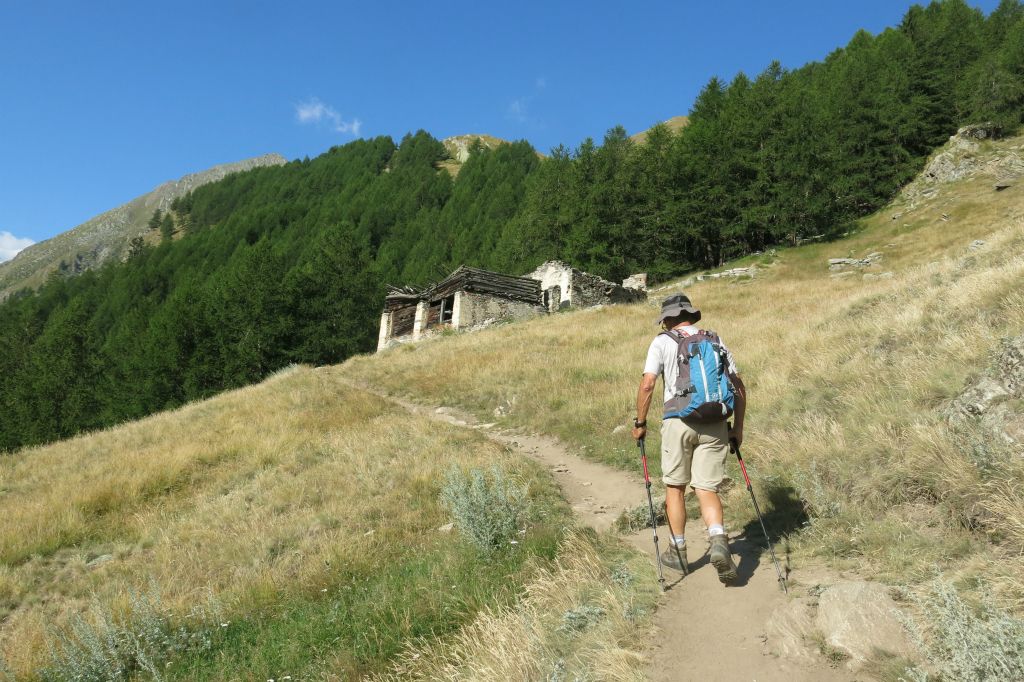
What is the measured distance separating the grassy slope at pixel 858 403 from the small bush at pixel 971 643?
562 millimetres

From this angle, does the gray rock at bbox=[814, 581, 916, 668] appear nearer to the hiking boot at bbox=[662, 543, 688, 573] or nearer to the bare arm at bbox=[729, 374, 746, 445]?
the hiking boot at bbox=[662, 543, 688, 573]

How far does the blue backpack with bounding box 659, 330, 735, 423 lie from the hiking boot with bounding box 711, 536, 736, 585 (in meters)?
0.98

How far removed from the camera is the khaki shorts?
435cm

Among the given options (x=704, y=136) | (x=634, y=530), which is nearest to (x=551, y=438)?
(x=634, y=530)

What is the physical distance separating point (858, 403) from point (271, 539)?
7714mm

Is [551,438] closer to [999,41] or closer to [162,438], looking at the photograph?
[162,438]

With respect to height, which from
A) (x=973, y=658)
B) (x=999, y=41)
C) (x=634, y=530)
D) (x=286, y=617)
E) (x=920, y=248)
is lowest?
(x=286, y=617)

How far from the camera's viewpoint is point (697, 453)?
439 centimetres

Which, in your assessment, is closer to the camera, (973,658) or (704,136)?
(973,658)

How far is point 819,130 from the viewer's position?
40.3m

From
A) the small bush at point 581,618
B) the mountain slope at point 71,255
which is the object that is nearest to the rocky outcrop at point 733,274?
the small bush at point 581,618

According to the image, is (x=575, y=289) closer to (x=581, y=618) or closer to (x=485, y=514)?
(x=485, y=514)

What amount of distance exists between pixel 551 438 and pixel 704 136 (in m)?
41.5

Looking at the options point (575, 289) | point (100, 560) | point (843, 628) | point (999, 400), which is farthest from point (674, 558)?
point (575, 289)
